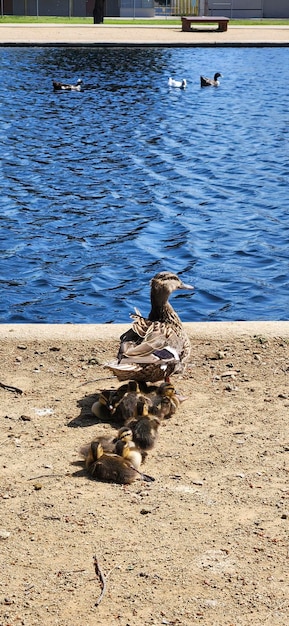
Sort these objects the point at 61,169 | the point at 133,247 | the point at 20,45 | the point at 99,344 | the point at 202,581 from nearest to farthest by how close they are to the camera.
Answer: the point at 202,581 → the point at 99,344 → the point at 133,247 → the point at 61,169 → the point at 20,45

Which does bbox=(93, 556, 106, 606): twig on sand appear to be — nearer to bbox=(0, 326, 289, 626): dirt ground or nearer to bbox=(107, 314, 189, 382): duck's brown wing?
bbox=(0, 326, 289, 626): dirt ground

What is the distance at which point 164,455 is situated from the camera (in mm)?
6301

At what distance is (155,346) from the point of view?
Answer: 23.2 feet

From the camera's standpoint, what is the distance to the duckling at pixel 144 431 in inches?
246

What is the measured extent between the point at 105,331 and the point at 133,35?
4378 centimetres

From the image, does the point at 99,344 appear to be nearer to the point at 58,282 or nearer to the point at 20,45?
the point at 58,282

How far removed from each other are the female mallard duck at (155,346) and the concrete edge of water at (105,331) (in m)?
0.49

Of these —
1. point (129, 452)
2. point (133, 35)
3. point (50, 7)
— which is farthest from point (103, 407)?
point (50, 7)

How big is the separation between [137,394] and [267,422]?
0.88 metres

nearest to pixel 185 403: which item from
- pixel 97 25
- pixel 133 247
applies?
pixel 133 247

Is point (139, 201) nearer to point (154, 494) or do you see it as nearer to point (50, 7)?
point (154, 494)

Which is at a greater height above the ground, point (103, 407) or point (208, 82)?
point (103, 407)

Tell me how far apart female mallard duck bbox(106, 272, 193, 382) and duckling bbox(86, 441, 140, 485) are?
2.97 feet

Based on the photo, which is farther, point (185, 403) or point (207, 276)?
point (207, 276)
